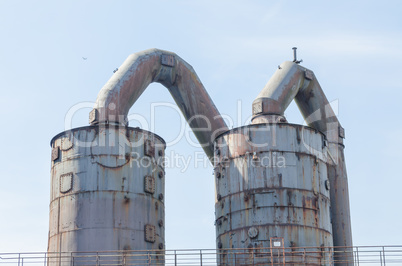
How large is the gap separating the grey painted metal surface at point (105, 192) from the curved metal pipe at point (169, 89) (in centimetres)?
173

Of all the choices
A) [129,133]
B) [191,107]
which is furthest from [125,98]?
[191,107]

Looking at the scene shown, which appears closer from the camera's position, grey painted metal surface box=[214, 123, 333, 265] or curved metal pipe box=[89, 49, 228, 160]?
grey painted metal surface box=[214, 123, 333, 265]

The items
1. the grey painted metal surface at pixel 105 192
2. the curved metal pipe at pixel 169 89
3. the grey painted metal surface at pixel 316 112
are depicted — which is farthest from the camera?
the grey painted metal surface at pixel 316 112

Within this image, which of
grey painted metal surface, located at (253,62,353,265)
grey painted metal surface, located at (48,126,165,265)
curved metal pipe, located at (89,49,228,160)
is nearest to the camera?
grey painted metal surface, located at (48,126,165,265)

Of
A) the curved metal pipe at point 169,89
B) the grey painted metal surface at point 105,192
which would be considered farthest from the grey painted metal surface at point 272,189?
the curved metal pipe at point 169,89

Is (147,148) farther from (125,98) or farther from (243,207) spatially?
(243,207)

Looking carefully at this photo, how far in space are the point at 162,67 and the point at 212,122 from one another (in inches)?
153

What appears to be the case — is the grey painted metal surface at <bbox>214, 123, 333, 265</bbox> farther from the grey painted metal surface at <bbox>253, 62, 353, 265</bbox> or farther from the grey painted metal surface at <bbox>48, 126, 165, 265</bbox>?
the grey painted metal surface at <bbox>48, 126, 165, 265</bbox>

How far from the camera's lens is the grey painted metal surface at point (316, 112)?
121ft

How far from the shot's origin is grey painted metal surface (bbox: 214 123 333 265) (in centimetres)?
3200

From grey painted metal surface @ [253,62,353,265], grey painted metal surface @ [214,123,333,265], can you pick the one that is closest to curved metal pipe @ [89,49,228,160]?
grey painted metal surface @ [253,62,353,265]

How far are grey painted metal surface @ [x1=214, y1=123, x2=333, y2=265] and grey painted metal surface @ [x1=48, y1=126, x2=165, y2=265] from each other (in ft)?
10.8

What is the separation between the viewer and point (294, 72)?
3881 cm

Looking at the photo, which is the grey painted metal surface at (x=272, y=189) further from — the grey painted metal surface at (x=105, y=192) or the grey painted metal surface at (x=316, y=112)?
the grey painted metal surface at (x=105, y=192)
